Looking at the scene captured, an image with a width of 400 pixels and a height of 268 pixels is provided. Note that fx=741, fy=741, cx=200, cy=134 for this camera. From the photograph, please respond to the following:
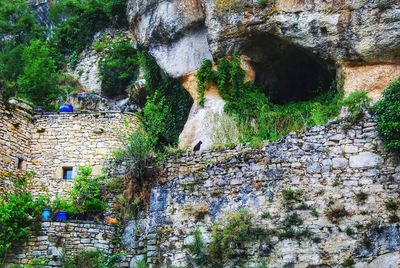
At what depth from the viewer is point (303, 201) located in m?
12.0

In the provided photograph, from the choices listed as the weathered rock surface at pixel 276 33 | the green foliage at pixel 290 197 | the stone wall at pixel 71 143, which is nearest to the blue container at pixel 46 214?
the stone wall at pixel 71 143

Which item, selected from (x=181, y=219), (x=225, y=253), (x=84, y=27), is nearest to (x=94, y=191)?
(x=181, y=219)

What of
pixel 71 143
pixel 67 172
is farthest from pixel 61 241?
pixel 71 143

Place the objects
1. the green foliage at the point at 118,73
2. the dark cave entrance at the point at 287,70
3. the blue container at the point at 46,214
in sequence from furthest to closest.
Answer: the green foliage at the point at 118,73 < the dark cave entrance at the point at 287,70 < the blue container at the point at 46,214

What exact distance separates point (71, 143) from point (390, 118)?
835cm

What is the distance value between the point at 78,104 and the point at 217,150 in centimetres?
769

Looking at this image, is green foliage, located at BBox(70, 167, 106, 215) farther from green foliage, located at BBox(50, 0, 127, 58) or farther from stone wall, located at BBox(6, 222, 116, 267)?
green foliage, located at BBox(50, 0, 127, 58)

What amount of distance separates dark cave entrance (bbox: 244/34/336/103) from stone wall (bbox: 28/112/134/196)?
3461 mm

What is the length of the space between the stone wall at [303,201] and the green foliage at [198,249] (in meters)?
0.11

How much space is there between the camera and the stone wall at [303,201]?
37.6 ft

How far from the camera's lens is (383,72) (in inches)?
650

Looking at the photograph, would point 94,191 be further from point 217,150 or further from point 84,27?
point 84,27

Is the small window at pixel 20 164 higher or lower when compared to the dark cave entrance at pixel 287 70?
lower

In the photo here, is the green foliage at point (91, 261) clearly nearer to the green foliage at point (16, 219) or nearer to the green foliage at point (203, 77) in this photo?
the green foliage at point (16, 219)
